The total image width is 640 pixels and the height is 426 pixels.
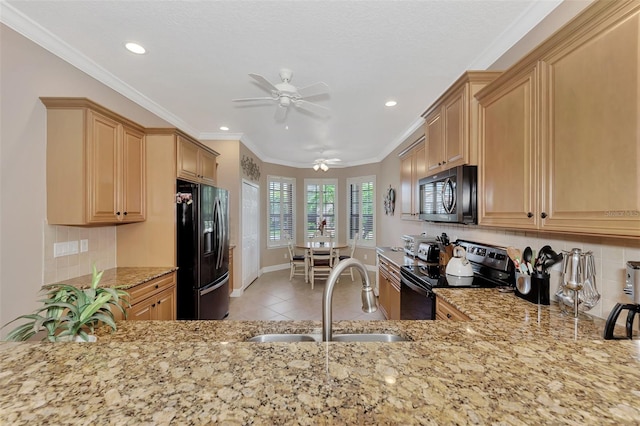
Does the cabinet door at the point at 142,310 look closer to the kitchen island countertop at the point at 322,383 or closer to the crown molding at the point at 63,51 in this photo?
the kitchen island countertop at the point at 322,383

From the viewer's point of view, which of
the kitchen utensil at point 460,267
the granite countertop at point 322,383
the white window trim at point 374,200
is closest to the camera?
the granite countertop at point 322,383

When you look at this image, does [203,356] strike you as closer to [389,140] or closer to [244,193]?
[244,193]

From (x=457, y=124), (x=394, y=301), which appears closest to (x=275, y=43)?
(x=457, y=124)

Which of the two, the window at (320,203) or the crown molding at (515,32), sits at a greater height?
the crown molding at (515,32)

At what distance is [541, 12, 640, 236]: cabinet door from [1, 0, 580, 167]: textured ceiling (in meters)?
0.89

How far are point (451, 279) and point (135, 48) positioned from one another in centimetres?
326

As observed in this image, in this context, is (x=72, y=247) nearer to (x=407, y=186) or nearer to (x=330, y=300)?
(x=330, y=300)

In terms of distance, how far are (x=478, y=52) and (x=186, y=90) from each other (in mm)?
2941

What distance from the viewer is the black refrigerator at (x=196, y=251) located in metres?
2.97

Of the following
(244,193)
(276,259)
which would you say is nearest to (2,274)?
(244,193)

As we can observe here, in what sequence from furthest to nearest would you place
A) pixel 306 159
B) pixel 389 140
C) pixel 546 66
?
pixel 306 159 < pixel 389 140 < pixel 546 66

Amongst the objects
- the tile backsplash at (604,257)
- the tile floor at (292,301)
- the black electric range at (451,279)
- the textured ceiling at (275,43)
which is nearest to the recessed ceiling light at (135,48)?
the textured ceiling at (275,43)

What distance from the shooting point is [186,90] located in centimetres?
298

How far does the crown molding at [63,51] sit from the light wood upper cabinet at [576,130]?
3.29 m
